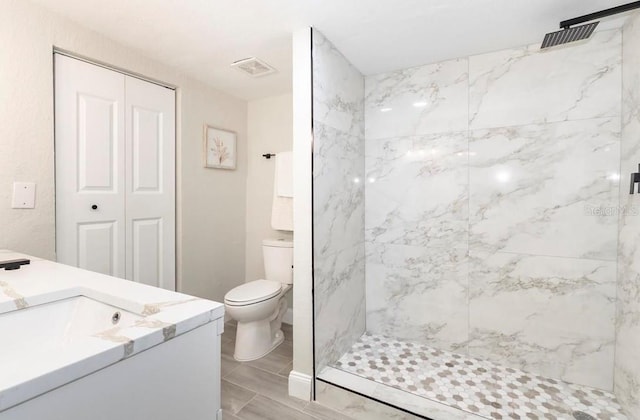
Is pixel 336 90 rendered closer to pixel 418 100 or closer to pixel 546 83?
pixel 418 100

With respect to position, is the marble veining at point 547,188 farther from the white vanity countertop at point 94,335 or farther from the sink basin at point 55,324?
the sink basin at point 55,324

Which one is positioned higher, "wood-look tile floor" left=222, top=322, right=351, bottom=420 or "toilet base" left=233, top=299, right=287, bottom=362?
"toilet base" left=233, top=299, right=287, bottom=362

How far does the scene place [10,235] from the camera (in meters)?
1.48

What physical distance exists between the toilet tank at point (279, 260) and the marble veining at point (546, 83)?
162cm

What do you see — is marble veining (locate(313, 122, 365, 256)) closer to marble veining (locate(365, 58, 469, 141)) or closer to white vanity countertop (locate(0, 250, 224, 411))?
marble veining (locate(365, 58, 469, 141))

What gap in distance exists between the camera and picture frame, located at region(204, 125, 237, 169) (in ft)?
8.34

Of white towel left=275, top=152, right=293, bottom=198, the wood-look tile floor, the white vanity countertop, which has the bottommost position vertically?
the wood-look tile floor

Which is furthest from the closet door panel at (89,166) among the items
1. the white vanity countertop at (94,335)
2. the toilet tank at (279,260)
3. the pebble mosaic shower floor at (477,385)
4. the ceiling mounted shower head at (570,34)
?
the ceiling mounted shower head at (570,34)

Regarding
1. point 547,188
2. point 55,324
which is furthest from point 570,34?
point 55,324

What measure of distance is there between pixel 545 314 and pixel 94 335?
2.23 meters

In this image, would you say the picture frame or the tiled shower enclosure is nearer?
the tiled shower enclosure

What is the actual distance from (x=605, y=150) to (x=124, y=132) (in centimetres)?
289

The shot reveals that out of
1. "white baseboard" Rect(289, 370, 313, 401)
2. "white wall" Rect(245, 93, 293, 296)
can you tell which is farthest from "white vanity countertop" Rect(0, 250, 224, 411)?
"white wall" Rect(245, 93, 293, 296)

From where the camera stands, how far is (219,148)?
2656 mm
